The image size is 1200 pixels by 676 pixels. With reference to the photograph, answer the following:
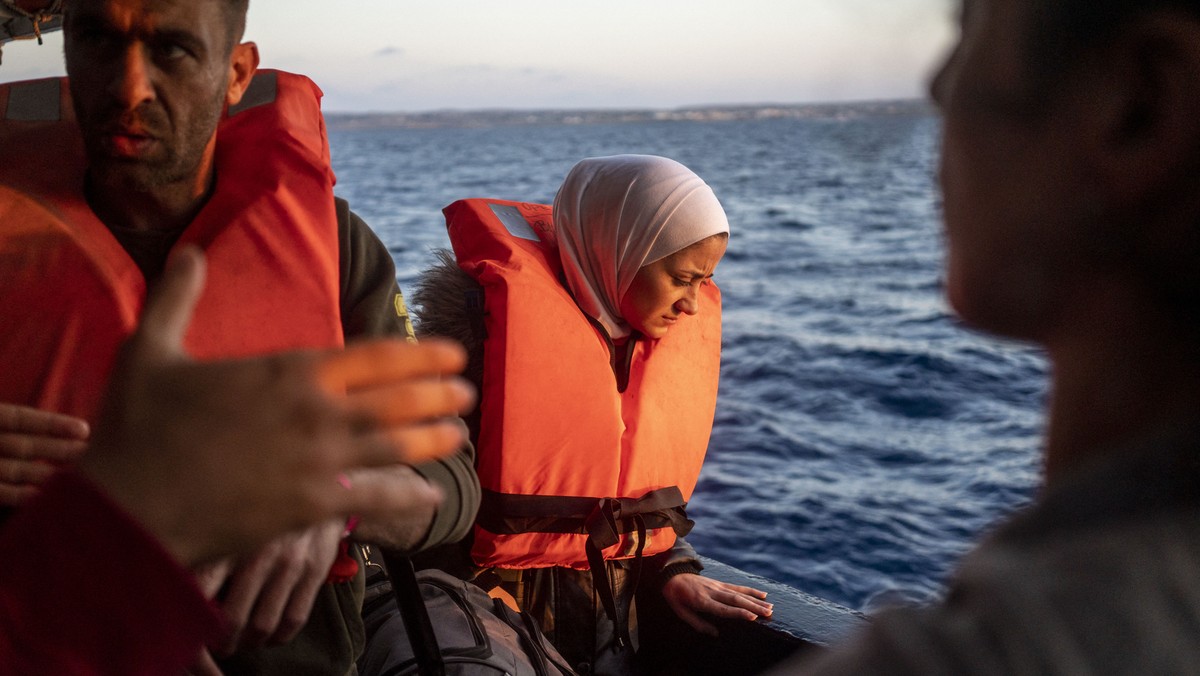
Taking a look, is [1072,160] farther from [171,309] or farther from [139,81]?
[139,81]

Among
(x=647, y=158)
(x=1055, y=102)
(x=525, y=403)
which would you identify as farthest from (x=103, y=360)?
(x=647, y=158)

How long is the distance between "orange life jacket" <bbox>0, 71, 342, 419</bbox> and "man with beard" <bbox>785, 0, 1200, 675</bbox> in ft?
3.97

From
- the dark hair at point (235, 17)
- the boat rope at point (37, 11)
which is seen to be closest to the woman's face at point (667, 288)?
the dark hair at point (235, 17)

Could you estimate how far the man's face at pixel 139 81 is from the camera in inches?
66.1

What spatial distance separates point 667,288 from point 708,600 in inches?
34.3

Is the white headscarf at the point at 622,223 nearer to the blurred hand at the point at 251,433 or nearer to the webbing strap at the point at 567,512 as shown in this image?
the webbing strap at the point at 567,512

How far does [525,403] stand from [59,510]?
187 cm

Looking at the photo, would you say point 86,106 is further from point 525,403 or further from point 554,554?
point 554,554

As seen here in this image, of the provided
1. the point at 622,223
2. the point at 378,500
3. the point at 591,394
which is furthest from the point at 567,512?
the point at 378,500

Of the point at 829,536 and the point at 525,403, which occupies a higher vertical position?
the point at 525,403

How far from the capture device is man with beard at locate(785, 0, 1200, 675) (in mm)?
519

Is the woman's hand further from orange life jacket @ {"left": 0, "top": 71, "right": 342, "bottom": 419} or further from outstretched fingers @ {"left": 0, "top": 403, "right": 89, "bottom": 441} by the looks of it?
outstretched fingers @ {"left": 0, "top": 403, "right": 89, "bottom": 441}

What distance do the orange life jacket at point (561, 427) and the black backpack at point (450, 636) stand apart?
0.29 m

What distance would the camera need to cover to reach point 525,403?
2600 millimetres
